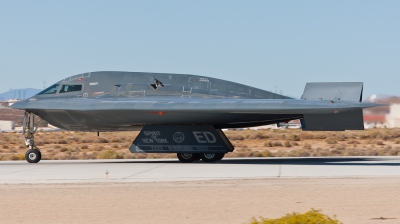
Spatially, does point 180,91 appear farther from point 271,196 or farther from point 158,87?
point 271,196

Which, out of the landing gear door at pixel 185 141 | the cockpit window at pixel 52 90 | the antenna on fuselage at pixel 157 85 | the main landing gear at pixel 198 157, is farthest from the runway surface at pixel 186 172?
the cockpit window at pixel 52 90

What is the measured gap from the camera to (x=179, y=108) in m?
20.8

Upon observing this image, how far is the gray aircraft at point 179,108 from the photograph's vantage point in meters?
20.2

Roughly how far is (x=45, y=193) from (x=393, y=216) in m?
7.47

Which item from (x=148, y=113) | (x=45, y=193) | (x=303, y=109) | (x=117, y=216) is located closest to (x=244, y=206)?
(x=117, y=216)

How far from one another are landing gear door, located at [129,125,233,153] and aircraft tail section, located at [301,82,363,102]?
3.56 meters

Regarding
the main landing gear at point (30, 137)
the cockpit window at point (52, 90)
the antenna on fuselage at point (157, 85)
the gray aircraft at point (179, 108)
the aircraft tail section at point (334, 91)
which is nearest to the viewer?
the gray aircraft at point (179, 108)

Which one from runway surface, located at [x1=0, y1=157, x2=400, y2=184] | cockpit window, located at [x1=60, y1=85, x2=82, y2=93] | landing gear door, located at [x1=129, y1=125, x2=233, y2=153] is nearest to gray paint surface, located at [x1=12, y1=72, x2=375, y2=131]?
cockpit window, located at [x1=60, y1=85, x2=82, y2=93]

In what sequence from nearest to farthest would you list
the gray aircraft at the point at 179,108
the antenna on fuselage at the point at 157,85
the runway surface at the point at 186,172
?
1. the runway surface at the point at 186,172
2. the gray aircraft at the point at 179,108
3. the antenna on fuselage at the point at 157,85

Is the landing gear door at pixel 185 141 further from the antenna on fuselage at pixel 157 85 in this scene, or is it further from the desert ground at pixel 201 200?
the desert ground at pixel 201 200

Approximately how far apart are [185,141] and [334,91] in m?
5.48

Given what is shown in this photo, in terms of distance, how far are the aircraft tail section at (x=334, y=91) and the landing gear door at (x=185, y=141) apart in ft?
11.7

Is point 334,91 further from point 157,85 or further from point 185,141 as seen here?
point 157,85

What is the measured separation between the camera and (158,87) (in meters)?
22.9
